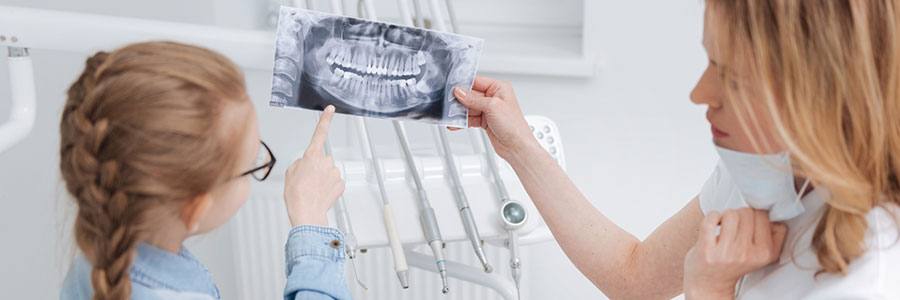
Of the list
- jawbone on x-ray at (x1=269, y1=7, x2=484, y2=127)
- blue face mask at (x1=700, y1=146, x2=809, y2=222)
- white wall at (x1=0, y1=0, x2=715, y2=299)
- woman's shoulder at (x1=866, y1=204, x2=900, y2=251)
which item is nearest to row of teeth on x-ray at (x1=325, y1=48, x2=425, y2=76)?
jawbone on x-ray at (x1=269, y1=7, x2=484, y2=127)

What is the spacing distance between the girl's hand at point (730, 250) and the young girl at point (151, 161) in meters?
0.49

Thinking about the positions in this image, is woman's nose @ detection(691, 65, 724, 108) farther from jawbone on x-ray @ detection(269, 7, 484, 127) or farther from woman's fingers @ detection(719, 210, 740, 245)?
jawbone on x-ray @ detection(269, 7, 484, 127)

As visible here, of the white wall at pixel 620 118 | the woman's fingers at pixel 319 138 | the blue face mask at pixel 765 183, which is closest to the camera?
the blue face mask at pixel 765 183

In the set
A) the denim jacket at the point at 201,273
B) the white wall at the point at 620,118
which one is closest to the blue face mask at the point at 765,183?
the denim jacket at the point at 201,273

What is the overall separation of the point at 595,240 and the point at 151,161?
0.66 m

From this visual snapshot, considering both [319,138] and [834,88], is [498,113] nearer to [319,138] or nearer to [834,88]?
[319,138]

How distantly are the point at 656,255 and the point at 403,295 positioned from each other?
2.70ft

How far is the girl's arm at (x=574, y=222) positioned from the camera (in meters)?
1.11

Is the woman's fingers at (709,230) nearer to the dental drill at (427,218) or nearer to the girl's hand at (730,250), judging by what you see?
the girl's hand at (730,250)

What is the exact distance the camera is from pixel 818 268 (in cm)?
80

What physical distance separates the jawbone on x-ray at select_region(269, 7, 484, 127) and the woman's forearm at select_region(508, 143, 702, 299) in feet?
0.50

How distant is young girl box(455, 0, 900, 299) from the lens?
28.2 inches

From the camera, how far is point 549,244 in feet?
6.77

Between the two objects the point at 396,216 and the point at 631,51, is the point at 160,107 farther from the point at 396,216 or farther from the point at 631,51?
the point at 631,51
